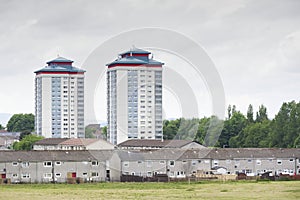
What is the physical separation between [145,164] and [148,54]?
80403mm

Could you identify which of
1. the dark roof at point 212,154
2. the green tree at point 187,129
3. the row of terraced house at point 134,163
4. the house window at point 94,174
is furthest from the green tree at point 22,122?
the house window at point 94,174

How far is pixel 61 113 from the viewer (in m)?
164

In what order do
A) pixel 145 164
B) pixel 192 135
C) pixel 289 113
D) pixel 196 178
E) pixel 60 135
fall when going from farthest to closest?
pixel 60 135, pixel 192 135, pixel 289 113, pixel 145 164, pixel 196 178

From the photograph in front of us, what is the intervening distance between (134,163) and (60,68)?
9382 centimetres

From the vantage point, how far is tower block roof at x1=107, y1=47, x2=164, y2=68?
15112cm

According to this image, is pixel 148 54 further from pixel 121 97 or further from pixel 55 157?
pixel 55 157

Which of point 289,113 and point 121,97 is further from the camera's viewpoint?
point 121,97

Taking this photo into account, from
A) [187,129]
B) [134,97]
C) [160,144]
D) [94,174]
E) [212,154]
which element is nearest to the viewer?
[94,174]

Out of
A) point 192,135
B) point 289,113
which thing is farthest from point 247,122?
point 289,113

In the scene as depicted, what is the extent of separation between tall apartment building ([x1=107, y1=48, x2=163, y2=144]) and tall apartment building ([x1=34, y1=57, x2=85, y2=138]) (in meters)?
12.7

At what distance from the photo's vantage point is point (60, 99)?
16600cm

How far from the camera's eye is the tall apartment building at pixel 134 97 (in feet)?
484

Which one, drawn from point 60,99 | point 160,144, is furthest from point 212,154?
point 60,99

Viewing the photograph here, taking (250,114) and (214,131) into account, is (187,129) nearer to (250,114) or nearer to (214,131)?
(214,131)
